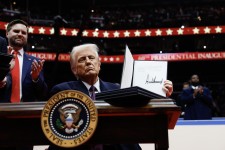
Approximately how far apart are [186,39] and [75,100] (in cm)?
1432

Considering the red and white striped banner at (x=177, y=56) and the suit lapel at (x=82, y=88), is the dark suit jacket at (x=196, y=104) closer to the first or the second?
the suit lapel at (x=82, y=88)

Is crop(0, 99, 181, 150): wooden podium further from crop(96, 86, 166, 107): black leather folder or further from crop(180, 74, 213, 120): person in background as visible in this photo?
crop(180, 74, 213, 120): person in background

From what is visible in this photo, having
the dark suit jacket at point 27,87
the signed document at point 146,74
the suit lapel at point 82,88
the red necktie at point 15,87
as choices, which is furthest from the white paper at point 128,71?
the red necktie at point 15,87

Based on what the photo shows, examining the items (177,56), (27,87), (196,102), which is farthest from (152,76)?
(177,56)

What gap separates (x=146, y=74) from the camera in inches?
65.1

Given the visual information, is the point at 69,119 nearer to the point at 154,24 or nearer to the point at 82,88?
the point at 82,88

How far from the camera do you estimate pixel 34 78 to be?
2.07 metres

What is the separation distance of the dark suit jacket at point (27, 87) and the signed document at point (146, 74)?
2.17ft

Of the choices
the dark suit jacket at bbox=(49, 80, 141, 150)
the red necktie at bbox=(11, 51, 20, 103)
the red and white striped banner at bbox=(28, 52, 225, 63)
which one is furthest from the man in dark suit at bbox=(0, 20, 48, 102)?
the red and white striped banner at bbox=(28, 52, 225, 63)

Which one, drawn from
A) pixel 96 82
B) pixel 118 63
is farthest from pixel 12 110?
pixel 118 63

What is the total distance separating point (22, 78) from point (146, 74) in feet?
2.92

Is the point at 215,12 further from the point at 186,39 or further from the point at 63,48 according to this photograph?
the point at 63,48

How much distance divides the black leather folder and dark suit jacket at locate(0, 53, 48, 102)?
0.99 metres

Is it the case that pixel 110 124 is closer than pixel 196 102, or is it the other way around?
pixel 110 124
